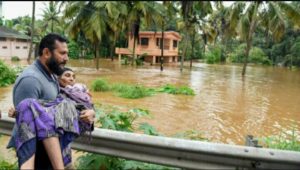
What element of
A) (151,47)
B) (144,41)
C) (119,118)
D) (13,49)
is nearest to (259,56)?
(151,47)

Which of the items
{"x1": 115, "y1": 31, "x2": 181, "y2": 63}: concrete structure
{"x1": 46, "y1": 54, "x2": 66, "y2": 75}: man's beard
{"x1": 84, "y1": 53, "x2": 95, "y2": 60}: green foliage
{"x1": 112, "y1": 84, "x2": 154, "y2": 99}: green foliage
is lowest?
{"x1": 112, "y1": 84, "x2": 154, "y2": 99}: green foliage

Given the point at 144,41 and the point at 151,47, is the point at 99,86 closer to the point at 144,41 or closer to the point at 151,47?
the point at 151,47

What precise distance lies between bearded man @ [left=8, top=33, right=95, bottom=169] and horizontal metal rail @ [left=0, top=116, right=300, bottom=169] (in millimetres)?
435

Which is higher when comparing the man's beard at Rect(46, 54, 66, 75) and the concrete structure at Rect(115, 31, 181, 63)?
the concrete structure at Rect(115, 31, 181, 63)

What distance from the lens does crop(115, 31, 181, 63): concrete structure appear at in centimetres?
4219

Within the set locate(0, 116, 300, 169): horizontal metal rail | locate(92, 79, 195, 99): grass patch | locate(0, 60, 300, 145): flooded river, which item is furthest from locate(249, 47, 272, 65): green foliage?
locate(0, 116, 300, 169): horizontal metal rail

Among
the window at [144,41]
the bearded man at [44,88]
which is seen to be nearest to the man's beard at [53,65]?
the bearded man at [44,88]

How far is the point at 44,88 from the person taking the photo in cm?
273

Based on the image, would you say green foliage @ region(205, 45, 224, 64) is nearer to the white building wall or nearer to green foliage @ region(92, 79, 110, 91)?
the white building wall

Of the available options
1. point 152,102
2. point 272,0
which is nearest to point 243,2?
point 272,0

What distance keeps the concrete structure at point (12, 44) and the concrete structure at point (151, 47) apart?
35.1 feet

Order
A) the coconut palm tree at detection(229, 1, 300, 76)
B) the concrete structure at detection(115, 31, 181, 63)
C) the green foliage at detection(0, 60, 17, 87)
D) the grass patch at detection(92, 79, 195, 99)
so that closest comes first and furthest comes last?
the grass patch at detection(92, 79, 195, 99) → the green foliage at detection(0, 60, 17, 87) → the coconut palm tree at detection(229, 1, 300, 76) → the concrete structure at detection(115, 31, 181, 63)

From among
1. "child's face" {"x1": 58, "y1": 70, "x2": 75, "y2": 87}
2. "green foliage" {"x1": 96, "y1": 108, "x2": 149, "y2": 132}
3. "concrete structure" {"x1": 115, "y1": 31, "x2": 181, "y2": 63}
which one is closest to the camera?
"child's face" {"x1": 58, "y1": 70, "x2": 75, "y2": 87}

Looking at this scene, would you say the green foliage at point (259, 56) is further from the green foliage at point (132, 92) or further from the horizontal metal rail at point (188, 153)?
the horizontal metal rail at point (188, 153)
